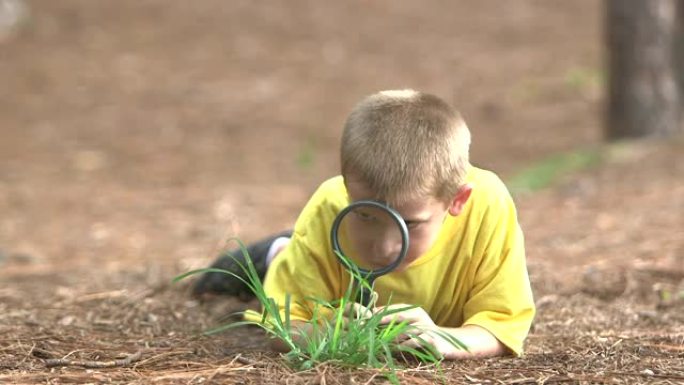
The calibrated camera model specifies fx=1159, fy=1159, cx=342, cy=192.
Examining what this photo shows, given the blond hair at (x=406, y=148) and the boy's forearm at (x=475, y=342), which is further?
the boy's forearm at (x=475, y=342)

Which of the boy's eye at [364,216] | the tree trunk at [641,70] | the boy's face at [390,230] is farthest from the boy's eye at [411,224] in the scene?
the tree trunk at [641,70]

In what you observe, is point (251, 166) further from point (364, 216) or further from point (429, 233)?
point (364, 216)

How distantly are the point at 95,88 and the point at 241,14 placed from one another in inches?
101

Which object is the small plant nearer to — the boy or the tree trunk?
the boy

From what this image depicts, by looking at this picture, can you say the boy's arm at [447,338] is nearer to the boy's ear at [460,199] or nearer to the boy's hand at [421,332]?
the boy's hand at [421,332]

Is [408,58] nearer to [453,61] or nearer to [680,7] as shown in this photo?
[453,61]

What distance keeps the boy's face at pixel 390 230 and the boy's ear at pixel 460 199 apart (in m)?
0.03

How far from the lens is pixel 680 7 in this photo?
856 cm

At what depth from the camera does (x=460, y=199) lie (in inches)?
123

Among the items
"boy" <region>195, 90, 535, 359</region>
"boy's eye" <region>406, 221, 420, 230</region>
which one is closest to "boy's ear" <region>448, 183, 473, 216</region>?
"boy" <region>195, 90, 535, 359</region>

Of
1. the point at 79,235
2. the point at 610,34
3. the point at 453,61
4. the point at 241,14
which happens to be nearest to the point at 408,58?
the point at 453,61

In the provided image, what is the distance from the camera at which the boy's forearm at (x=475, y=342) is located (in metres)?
3.12

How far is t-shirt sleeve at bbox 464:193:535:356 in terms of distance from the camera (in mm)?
3264

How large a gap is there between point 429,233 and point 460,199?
125 millimetres
